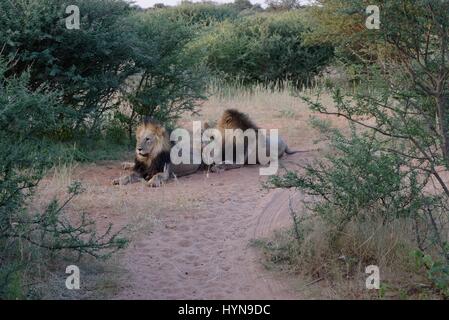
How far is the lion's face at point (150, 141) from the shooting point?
8.88 meters

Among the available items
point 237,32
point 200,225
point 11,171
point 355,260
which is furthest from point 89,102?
point 237,32

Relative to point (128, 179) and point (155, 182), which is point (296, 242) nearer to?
point (155, 182)

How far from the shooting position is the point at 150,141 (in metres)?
8.91

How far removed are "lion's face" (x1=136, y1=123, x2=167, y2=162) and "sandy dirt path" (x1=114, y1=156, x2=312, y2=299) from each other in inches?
25.2

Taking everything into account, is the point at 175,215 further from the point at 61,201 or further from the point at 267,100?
the point at 267,100

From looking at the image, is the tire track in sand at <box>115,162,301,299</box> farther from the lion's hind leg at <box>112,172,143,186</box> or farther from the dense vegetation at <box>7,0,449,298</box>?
the lion's hind leg at <box>112,172,143,186</box>

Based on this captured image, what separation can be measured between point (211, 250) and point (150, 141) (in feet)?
10.4

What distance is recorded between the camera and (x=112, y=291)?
198 inches

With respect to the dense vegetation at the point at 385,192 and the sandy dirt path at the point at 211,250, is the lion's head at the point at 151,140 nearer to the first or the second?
the sandy dirt path at the point at 211,250

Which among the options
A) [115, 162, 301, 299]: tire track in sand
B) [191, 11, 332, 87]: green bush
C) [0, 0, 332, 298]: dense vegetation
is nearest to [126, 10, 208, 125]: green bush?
[0, 0, 332, 298]: dense vegetation

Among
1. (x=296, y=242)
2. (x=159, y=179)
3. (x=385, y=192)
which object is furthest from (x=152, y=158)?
(x=385, y=192)

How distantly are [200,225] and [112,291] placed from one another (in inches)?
78.3

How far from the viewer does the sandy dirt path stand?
5.14 m

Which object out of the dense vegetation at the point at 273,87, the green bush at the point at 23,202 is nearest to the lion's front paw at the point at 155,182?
the dense vegetation at the point at 273,87
